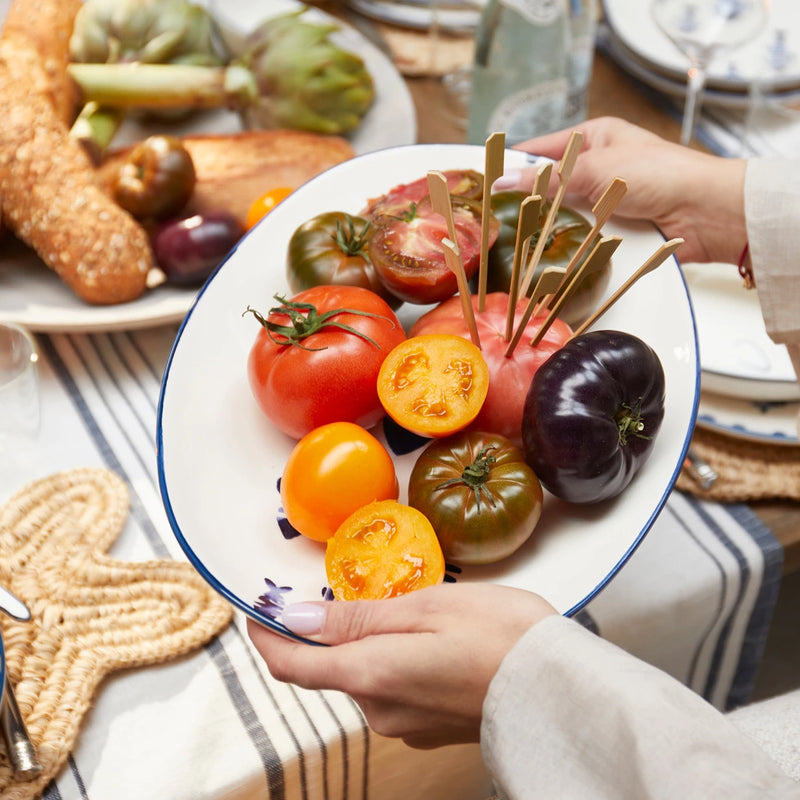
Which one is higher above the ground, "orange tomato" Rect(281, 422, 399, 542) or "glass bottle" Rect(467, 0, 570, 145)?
"glass bottle" Rect(467, 0, 570, 145)

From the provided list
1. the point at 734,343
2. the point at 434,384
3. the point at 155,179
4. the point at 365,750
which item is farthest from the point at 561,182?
the point at 155,179

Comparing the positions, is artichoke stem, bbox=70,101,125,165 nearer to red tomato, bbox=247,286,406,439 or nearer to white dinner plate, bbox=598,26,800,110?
red tomato, bbox=247,286,406,439

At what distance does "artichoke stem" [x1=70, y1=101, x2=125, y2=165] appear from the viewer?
1216 mm

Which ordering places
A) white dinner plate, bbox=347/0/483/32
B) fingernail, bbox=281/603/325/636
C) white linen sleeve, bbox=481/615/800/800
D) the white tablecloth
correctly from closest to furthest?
1. white linen sleeve, bbox=481/615/800/800
2. fingernail, bbox=281/603/325/636
3. the white tablecloth
4. white dinner plate, bbox=347/0/483/32

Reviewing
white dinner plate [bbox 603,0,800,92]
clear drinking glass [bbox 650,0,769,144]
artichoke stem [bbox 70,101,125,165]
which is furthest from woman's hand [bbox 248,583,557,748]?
white dinner plate [bbox 603,0,800,92]

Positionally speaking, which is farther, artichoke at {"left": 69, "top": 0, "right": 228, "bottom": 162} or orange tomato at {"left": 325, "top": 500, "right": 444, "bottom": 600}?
A: artichoke at {"left": 69, "top": 0, "right": 228, "bottom": 162}

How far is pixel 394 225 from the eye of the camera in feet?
2.64

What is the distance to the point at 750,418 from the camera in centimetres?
94

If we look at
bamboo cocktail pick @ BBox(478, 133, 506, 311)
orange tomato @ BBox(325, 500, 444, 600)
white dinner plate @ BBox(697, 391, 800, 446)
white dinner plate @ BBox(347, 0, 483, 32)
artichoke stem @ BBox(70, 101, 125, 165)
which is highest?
bamboo cocktail pick @ BBox(478, 133, 506, 311)

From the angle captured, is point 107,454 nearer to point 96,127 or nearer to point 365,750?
Result: point 365,750

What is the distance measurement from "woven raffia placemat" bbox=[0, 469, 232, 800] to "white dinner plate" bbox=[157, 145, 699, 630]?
140 mm

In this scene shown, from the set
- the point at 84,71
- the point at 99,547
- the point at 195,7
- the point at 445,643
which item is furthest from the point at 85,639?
the point at 195,7

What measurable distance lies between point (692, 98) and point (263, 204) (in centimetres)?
68

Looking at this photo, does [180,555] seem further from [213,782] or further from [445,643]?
[445,643]
